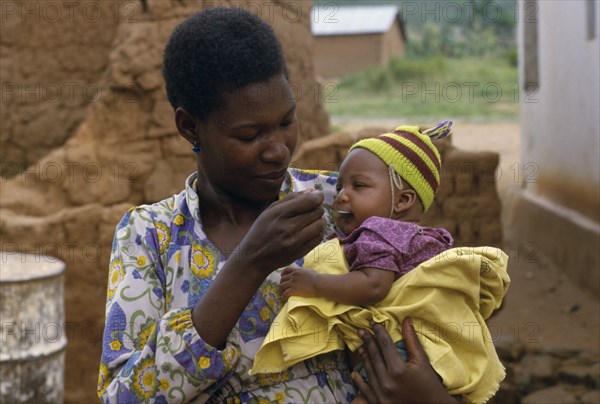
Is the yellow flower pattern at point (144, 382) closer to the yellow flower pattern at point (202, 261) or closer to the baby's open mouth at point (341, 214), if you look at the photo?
the yellow flower pattern at point (202, 261)

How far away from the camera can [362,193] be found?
2.38 metres

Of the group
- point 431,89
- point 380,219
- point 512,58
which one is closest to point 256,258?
point 380,219

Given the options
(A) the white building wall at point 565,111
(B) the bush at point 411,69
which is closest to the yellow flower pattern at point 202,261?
(A) the white building wall at point 565,111

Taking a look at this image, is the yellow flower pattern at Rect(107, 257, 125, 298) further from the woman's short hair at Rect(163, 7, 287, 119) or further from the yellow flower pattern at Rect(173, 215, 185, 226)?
the woman's short hair at Rect(163, 7, 287, 119)

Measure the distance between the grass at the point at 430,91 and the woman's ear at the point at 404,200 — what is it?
703 inches

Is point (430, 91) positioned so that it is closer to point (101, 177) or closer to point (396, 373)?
point (101, 177)

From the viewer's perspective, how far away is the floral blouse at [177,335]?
2006 mm

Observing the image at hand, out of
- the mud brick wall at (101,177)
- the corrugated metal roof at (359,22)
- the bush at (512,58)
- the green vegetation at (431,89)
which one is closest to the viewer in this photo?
the mud brick wall at (101,177)

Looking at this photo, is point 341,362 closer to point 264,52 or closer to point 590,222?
point 264,52

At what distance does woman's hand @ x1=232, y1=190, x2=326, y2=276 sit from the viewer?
197cm

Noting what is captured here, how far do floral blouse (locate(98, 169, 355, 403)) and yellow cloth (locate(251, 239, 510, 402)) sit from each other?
0.07m

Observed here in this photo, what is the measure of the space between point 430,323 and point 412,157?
1.57 feet

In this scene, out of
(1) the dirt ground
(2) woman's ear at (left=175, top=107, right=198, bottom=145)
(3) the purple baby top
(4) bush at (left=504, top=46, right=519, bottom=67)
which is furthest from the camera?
(4) bush at (left=504, top=46, right=519, bottom=67)

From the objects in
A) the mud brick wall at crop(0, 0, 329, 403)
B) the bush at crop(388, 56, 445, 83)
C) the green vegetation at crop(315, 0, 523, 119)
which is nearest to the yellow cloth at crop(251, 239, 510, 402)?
the mud brick wall at crop(0, 0, 329, 403)
